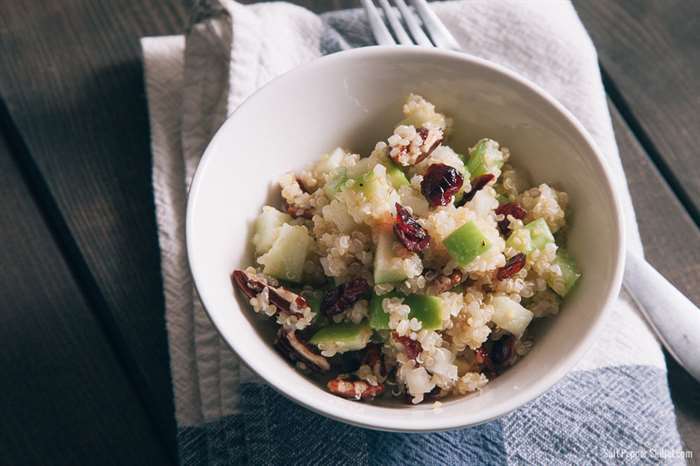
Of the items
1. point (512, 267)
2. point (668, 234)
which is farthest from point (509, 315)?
point (668, 234)

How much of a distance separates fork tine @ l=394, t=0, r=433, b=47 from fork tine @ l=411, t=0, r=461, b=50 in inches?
0.5

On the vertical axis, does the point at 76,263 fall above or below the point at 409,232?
below

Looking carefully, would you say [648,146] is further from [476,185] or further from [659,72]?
[476,185]

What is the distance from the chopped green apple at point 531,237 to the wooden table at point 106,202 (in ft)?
1.56

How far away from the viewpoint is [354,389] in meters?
0.87

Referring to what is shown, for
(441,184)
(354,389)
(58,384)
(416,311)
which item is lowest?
(58,384)

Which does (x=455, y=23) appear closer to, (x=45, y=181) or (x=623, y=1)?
(x=623, y=1)

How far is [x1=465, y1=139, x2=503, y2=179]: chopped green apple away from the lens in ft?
3.06

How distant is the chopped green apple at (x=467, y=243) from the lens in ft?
2.63

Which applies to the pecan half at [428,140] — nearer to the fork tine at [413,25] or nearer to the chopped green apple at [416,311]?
the chopped green apple at [416,311]

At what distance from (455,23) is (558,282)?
0.61 metres

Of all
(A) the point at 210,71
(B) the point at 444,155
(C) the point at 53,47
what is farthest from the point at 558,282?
(C) the point at 53,47

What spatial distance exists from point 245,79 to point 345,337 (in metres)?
0.56

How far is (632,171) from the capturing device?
4.31 ft
